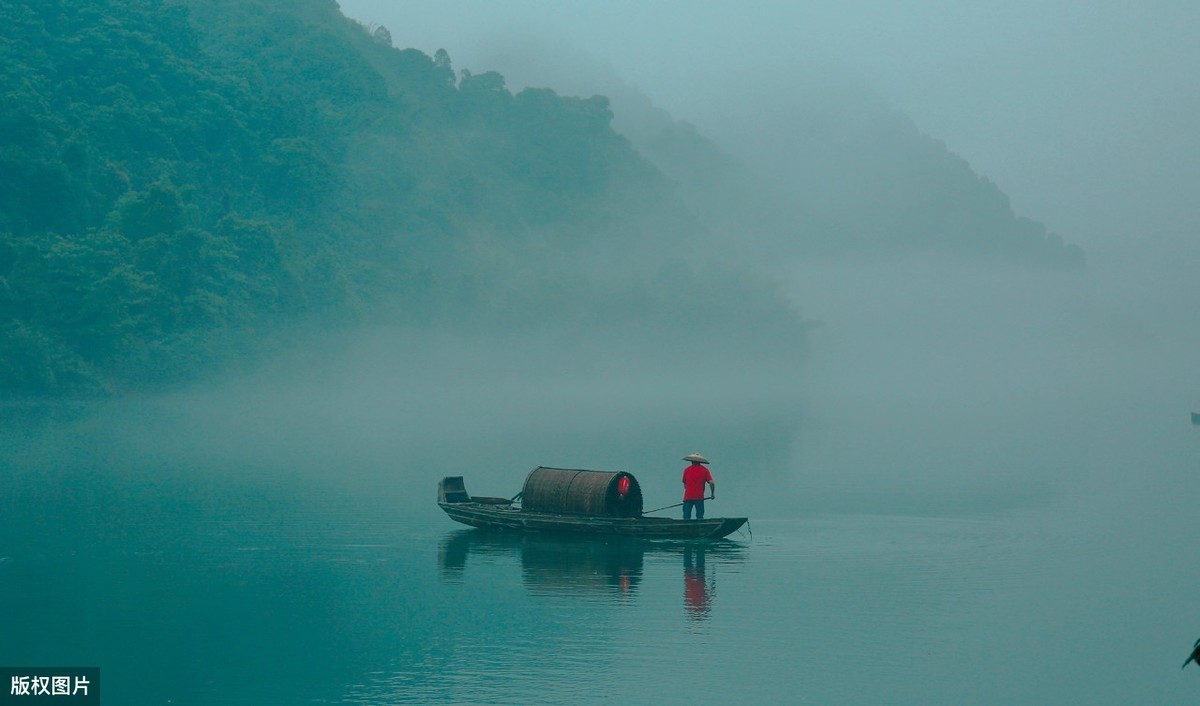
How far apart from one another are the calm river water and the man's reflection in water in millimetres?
122

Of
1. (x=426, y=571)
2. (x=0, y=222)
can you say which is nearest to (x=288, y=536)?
(x=426, y=571)

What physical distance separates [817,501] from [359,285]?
9336 centimetres

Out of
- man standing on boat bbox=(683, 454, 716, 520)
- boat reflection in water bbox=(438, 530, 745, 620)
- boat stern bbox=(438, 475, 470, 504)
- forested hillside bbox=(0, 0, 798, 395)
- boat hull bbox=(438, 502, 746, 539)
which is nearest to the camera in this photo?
boat reflection in water bbox=(438, 530, 745, 620)

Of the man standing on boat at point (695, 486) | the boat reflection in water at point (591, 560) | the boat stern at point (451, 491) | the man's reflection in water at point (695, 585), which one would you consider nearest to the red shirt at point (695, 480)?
the man standing on boat at point (695, 486)

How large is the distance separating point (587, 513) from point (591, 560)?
7.51ft

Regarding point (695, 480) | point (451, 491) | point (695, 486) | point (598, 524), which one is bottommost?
point (598, 524)

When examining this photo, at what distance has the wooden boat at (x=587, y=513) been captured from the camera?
35031 millimetres

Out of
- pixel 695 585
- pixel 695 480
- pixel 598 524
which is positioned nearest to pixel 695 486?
pixel 695 480

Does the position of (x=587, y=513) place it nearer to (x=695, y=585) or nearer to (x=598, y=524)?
(x=598, y=524)

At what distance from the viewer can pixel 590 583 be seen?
30.9 meters

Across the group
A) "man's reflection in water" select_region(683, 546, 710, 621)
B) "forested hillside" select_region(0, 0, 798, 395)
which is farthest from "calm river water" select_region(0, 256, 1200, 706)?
"forested hillside" select_region(0, 0, 798, 395)

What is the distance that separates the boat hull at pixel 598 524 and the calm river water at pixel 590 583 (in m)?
0.50

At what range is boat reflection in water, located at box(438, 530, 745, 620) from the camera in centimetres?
3034

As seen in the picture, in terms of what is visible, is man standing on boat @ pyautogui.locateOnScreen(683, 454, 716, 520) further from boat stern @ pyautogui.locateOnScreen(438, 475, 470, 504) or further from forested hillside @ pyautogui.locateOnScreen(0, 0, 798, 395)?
forested hillside @ pyautogui.locateOnScreen(0, 0, 798, 395)
